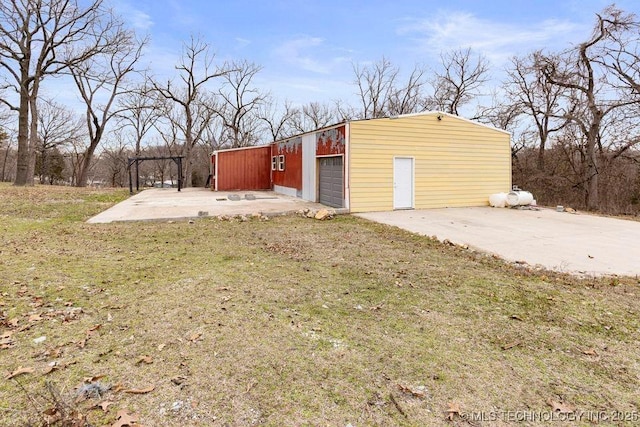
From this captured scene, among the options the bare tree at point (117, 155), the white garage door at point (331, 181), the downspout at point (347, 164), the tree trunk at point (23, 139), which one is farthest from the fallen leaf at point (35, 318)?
the bare tree at point (117, 155)

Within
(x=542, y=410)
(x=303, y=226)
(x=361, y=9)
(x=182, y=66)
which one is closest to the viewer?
(x=542, y=410)

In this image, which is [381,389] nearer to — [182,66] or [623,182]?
[623,182]

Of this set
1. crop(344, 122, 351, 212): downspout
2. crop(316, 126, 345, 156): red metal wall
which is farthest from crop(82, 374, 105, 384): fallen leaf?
crop(316, 126, 345, 156): red metal wall

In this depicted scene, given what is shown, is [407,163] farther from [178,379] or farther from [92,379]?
[92,379]

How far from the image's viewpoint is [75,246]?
6027mm

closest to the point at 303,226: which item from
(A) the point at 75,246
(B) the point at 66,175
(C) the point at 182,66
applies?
(A) the point at 75,246

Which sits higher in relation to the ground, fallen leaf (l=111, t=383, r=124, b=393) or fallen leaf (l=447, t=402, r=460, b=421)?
fallen leaf (l=111, t=383, r=124, b=393)

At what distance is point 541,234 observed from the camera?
7426mm

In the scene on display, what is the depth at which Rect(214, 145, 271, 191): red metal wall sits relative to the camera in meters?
19.5

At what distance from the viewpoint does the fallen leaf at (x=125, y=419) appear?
1.87 metres

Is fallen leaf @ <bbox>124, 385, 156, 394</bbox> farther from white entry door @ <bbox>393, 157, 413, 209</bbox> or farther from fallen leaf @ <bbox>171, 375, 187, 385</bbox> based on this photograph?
white entry door @ <bbox>393, 157, 413, 209</bbox>

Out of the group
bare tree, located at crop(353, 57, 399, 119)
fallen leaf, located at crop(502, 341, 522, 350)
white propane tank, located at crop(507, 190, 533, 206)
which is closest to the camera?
fallen leaf, located at crop(502, 341, 522, 350)

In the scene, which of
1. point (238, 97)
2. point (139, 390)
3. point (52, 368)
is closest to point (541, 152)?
point (139, 390)

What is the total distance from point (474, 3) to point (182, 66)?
2138 centimetres
